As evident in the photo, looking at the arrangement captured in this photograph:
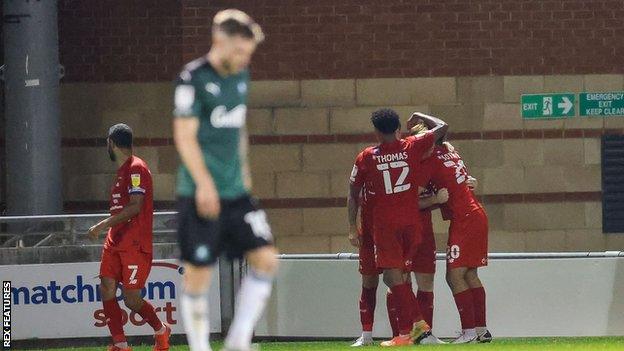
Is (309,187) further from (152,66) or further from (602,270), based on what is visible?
(602,270)

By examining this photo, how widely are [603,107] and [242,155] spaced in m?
11.2

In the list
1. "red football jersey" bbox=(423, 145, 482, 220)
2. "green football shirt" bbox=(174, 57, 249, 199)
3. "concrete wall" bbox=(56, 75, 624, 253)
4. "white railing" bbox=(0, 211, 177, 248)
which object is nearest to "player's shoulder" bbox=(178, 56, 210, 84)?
"green football shirt" bbox=(174, 57, 249, 199)

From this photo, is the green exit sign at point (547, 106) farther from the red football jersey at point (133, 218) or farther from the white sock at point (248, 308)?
the white sock at point (248, 308)

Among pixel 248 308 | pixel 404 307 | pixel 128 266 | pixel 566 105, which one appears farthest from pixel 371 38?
pixel 248 308

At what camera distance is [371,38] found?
18.0 meters

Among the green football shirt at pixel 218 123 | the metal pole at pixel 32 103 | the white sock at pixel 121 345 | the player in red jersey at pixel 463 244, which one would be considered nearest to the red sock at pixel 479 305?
the player in red jersey at pixel 463 244

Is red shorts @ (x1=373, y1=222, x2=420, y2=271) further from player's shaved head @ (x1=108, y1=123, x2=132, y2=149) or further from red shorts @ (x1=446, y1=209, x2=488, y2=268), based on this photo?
player's shaved head @ (x1=108, y1=123, x2=132, y2=149)

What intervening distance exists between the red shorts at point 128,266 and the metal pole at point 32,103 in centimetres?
525

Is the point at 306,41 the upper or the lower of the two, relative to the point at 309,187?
upper

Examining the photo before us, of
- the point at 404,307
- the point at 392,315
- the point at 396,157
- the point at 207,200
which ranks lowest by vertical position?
the point at 392,315

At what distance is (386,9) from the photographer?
1805 cm

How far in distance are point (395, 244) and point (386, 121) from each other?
100 cm

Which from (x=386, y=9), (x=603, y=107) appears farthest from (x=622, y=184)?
(x=386, y=9)

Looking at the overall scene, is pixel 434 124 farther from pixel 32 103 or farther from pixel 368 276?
pixel 32 103
